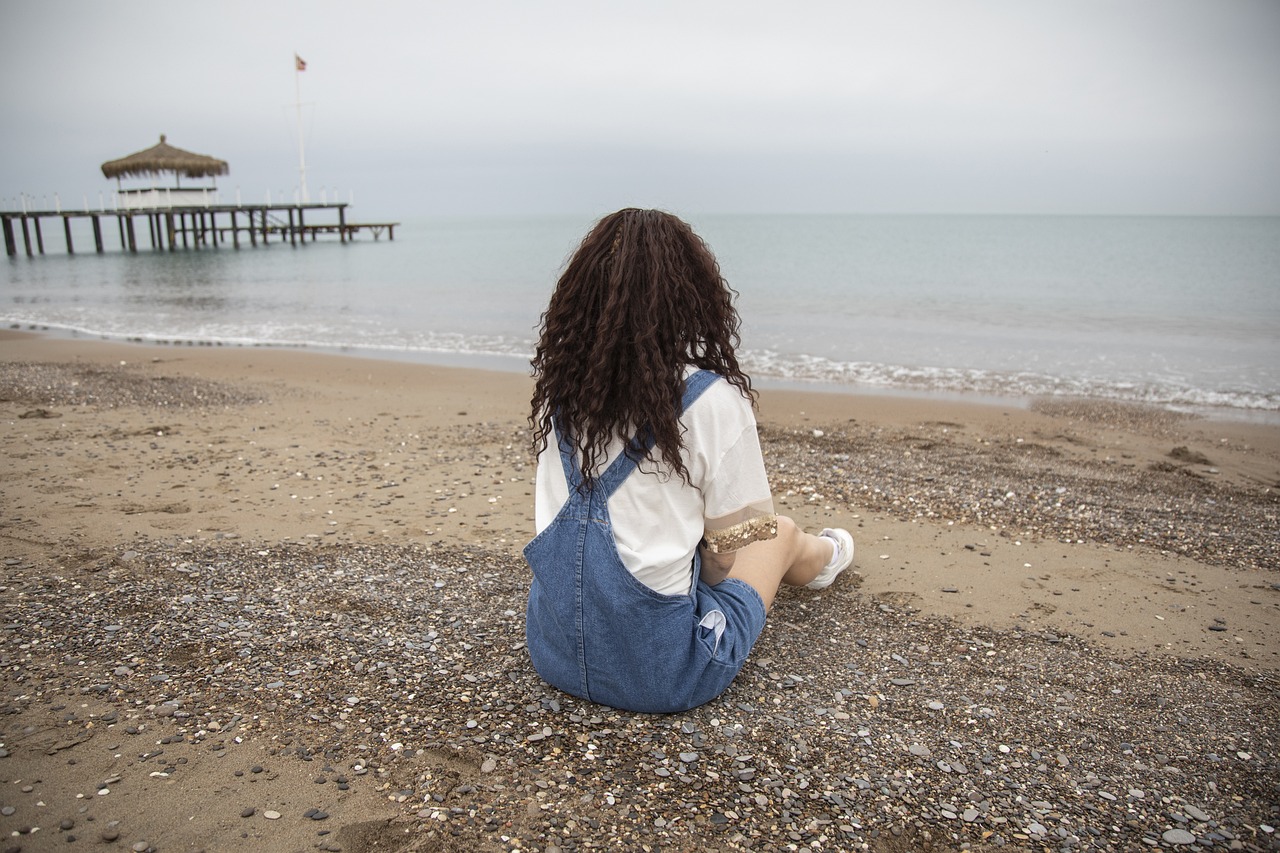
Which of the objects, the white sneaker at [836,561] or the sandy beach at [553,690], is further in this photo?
the white sneaker at [836,561]

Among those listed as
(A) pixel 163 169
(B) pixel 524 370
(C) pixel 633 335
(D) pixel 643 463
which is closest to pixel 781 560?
(D) pixel 643 463

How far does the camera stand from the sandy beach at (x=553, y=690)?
2334 mm

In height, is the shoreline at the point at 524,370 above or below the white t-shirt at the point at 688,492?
below

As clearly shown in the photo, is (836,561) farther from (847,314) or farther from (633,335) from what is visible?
(847,314)

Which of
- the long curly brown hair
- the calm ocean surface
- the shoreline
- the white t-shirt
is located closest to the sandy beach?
the white t-shirt

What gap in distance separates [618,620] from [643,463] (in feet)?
1.64

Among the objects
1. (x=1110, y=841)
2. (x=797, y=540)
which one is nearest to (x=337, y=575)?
(x=797, y=540)

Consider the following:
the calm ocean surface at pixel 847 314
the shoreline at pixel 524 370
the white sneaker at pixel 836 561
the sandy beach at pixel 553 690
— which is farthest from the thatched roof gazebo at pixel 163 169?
the white sneaker at pixel 836 561

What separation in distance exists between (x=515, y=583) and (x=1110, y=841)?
8.38 ft

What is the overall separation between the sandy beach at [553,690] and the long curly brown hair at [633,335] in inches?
38.0

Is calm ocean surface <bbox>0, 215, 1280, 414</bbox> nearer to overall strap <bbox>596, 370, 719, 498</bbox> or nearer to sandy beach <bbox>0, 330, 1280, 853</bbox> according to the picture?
overall strap <bbox>596, 370, 719, 498</bbox>

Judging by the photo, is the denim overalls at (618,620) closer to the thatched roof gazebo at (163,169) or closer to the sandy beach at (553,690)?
the sandy beach at (553,690)

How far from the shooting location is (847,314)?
18.5 metres

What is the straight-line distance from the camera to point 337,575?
13.1 ft
